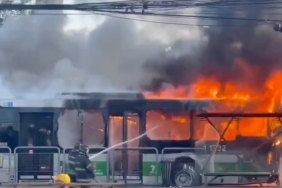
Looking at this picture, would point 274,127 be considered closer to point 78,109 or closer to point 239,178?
point 239,178

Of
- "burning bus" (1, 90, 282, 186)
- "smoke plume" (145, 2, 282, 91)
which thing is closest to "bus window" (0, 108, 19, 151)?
"burning bus" (1, 90, 282, 186)

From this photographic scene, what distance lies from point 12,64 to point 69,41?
6.70ft

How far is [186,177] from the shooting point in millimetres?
21172

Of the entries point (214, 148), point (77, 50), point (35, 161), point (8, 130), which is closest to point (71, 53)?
point (77, 50)

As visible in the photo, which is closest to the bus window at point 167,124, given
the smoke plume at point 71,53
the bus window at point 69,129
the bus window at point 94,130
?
the bus window at point 94,130

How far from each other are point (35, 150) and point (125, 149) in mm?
2648

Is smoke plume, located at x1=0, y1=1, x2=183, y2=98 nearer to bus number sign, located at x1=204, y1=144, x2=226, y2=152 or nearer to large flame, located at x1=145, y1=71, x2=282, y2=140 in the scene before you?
large flame, located at x1=145, y1=71, x2=282, y2=140

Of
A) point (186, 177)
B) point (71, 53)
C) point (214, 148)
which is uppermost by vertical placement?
point (71, 53)

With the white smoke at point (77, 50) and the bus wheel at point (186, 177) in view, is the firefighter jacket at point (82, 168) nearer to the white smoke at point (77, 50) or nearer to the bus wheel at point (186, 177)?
the bus wheel at point (186, 177)

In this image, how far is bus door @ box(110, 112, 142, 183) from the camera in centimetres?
2147

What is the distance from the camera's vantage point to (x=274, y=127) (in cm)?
2092

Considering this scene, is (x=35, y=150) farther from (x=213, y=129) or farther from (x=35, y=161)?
(x=213, y=129)

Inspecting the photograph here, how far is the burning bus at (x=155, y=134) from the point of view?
67.4ft

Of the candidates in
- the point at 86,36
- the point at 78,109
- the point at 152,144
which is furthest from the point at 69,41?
the point at 152,144
